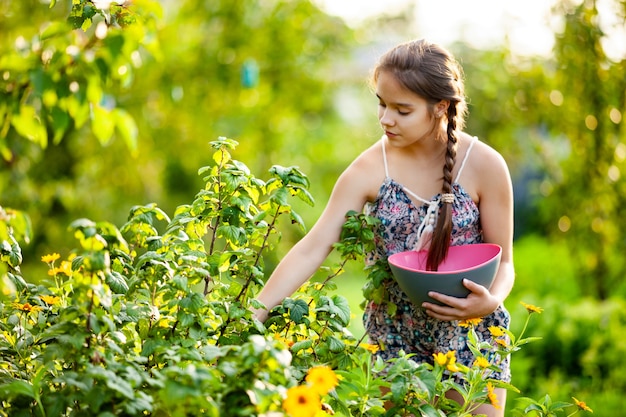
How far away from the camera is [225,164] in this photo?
197 cm

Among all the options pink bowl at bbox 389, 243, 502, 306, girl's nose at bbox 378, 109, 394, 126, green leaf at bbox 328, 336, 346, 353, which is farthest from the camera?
girl's nose at bbox 378, 109, 394, 126

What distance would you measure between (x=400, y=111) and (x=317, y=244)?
420 millimetres

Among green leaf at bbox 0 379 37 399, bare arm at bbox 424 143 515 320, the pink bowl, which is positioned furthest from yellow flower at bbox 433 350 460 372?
green leaf at bbox 0 379 37 399

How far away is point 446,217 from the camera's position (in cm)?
218

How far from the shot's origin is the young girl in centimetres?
216

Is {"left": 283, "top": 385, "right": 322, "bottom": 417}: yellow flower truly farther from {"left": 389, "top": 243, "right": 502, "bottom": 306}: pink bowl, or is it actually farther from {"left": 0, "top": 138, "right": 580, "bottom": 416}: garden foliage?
{"left": 389, "top": 243, "right": 502, "bottom": 306}: pink bowl

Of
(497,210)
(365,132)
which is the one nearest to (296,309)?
(497,210)

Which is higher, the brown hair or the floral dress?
the brown hair

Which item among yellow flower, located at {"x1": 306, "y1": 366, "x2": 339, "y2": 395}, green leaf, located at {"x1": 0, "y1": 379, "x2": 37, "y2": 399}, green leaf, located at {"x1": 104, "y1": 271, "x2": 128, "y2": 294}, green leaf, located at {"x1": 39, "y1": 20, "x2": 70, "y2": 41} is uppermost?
green leaf, located at {"x1": 39, "y1": 20, "x2": 70, "y2": 41}

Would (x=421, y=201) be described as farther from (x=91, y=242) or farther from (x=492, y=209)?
(x=91, y=242)

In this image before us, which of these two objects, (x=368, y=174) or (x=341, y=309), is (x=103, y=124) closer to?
(x=341, y=309)

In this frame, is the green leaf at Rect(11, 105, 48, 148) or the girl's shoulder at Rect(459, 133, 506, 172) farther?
the girl's shoulder at Rect(459, 133, 506, 172)

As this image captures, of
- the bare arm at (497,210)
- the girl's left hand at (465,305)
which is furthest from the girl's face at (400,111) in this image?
the girl's left hand at (465,305)

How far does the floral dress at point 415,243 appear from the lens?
2.25m
